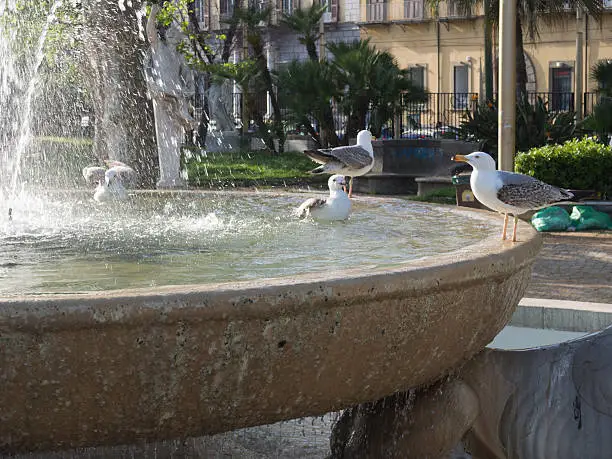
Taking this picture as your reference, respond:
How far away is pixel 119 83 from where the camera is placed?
14.3 metres

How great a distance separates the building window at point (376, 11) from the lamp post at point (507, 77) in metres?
32.6

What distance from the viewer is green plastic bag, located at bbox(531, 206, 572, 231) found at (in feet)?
36.4

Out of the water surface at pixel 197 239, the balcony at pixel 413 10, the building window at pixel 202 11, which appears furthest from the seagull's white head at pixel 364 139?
the building window at pixel 202 11

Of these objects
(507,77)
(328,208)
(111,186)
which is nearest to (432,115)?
(507,77)

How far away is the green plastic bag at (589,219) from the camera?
11078mm

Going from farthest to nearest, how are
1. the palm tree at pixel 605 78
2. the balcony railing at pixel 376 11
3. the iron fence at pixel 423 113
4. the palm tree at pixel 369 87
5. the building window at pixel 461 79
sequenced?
the balcony railing at pixel 376 11 < the building window at pixel 461 79 < the iron fence at pixel 423 113 < the palm tree at pixel 369 87 < the palm tree at pixel 605 78

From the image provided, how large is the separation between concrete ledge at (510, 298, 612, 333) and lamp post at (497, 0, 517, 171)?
20.7 ft

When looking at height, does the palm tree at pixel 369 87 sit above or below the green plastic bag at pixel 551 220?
above

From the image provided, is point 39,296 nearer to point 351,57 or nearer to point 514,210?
point 514,210

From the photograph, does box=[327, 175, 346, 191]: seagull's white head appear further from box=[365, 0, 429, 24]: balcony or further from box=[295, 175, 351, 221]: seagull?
box=[365, 0, 429, 24]: balcony

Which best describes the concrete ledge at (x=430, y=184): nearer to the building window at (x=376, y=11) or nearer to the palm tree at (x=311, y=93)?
the palm tree at (x=311, y=93)

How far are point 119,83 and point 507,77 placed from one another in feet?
20.7

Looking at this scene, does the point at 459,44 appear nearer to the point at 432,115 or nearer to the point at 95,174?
the point at 432,115

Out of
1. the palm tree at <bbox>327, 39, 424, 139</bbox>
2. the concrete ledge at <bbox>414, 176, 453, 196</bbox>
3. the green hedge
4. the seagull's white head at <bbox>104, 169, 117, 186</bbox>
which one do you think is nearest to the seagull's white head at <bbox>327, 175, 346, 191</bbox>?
the seagull's white head at <bbox>104, 169, 117, 186</bbox>
